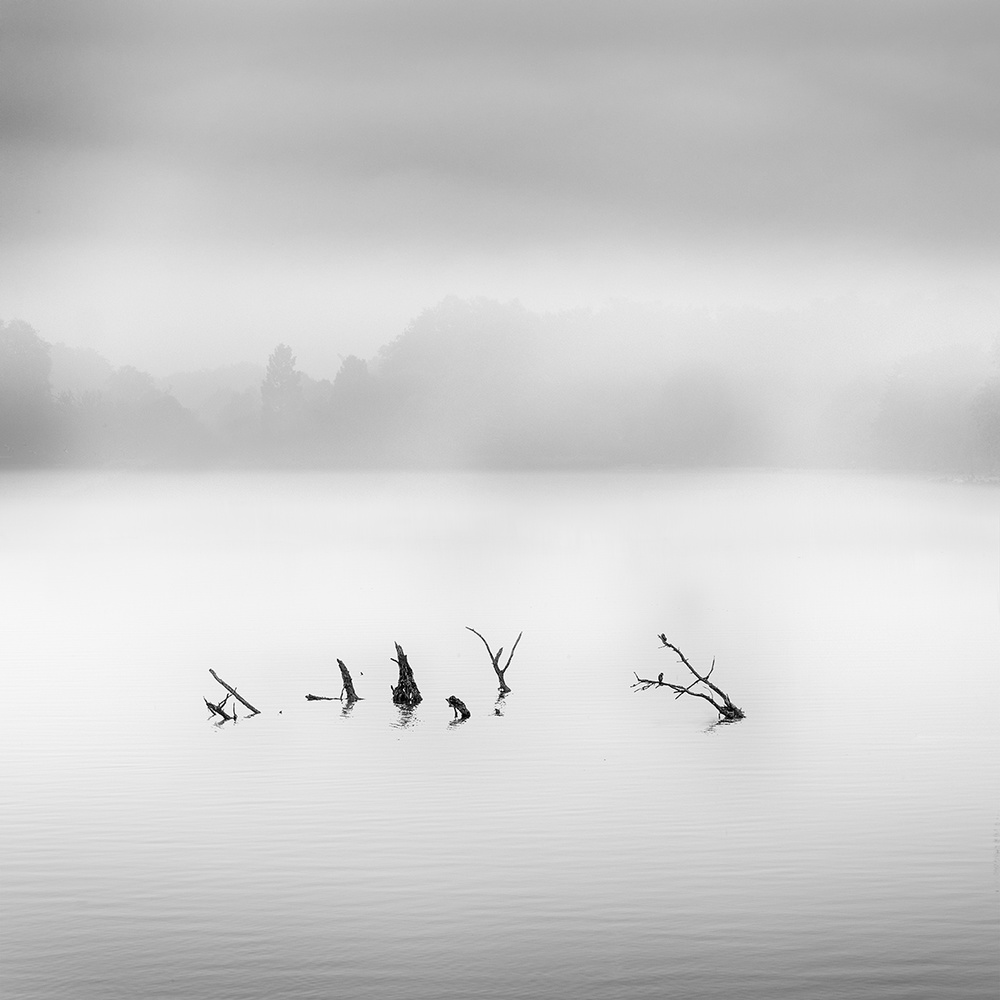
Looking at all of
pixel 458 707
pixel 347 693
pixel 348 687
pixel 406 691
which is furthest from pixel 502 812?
pixel 347 693

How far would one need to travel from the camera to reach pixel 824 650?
218ft

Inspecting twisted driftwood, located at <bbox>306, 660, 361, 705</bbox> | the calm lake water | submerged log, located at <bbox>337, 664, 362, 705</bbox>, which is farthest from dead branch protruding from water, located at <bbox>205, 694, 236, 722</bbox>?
submerged log, located at <bbox>337, 664, 362, 705</bbox>

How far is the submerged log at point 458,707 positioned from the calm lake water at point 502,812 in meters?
0.54

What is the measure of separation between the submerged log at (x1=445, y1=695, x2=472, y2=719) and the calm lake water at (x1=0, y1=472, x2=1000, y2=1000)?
540 millimetres

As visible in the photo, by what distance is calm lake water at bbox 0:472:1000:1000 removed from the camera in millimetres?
24766

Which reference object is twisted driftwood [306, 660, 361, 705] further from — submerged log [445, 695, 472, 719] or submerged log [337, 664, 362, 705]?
submerged log [445, 695, 472, 719]

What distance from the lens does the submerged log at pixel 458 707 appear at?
45031mm

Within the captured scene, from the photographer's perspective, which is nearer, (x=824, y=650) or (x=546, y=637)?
(x=824, y=650)

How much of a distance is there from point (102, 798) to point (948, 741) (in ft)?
73.3

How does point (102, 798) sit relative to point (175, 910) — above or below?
above

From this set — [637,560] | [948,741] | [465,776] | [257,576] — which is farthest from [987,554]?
[465,776]

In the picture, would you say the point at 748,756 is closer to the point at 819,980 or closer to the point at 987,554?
the point at 819,980

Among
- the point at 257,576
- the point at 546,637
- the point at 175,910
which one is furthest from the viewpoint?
the point at 257,576

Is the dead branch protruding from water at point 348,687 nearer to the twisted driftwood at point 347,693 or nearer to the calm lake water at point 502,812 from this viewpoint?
the twisted driftwood at point 347,693
